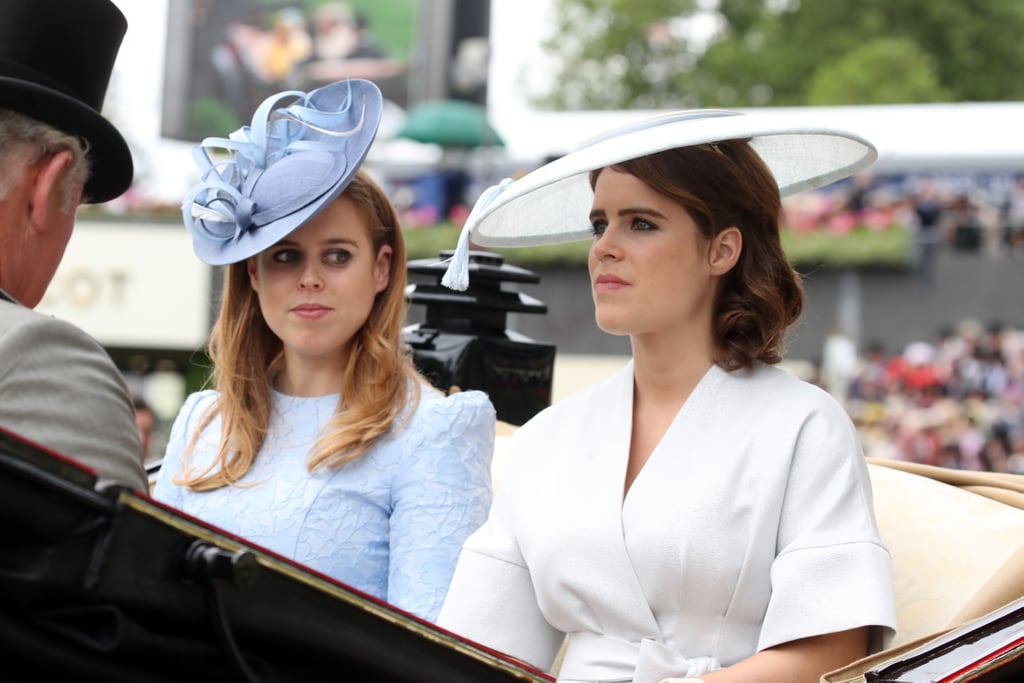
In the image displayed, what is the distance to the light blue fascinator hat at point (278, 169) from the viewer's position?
281cm

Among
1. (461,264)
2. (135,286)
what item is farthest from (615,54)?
(461,264)

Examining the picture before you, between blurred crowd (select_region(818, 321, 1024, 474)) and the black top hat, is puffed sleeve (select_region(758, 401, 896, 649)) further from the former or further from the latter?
blurred crowd (select_region(818, 321, 1024, 474))

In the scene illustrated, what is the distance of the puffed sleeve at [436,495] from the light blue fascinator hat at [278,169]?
0.49 m

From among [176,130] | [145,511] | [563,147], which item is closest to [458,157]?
[563,147]

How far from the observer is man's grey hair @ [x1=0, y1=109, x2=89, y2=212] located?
195cm

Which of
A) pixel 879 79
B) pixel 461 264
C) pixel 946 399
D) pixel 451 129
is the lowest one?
pixel 461 264

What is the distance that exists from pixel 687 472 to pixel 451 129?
1558 cm

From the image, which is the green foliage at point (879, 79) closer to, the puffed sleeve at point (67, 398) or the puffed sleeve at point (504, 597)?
the puffed sleeve at point (504, 597)

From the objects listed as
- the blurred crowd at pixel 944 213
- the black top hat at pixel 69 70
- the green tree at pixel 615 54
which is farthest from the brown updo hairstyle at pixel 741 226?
the green tree at pixel 615 54

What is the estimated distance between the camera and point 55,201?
200 cm

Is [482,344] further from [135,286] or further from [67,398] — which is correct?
[135,286]

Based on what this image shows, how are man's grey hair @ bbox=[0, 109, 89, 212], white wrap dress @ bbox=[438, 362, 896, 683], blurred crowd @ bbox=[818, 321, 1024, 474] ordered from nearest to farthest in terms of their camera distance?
man's grey hair @ bbox=[0, 109, 89, 212]
white wrap dress @ bbox=[438, 362, 896, 683]
blurred crowd @ bbox=[818, 321, 1024, 474]

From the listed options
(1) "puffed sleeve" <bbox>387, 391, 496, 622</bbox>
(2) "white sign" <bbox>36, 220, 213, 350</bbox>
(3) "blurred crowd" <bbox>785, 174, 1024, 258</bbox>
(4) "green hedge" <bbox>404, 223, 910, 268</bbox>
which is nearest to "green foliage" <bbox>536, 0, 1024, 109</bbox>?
(3) "blurred crowd" <bbox>785, 174, 1024, 258</bbox>

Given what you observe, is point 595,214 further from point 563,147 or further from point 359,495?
point 563,147
